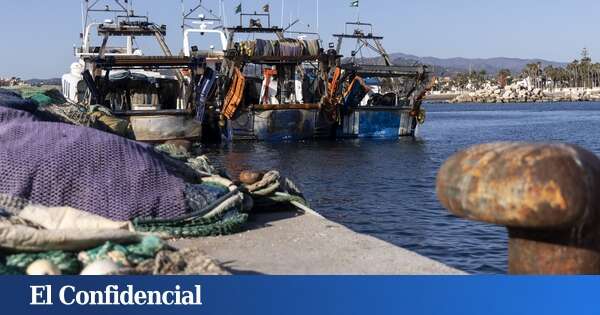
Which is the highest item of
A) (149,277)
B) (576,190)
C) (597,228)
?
(576,190)

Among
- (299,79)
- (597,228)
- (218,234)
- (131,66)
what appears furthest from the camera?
(299,79)

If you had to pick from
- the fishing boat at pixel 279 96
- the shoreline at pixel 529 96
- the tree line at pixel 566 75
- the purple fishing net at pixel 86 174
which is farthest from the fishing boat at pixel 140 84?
the tree line at pixel 566 75

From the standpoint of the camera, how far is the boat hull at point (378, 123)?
2839cm

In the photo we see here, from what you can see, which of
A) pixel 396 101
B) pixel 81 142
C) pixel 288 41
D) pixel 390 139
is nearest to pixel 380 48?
pixel 396 101

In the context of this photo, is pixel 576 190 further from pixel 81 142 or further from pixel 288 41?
pixel 288 41

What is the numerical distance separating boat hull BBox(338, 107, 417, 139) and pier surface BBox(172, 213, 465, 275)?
22.1 m

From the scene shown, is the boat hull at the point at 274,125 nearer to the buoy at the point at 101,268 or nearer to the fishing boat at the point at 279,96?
the fishing boat at the point at 279,96

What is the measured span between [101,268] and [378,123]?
25619 millimetres

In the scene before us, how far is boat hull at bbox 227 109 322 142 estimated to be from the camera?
26.1 meters

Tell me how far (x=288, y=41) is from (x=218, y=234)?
69.7ft

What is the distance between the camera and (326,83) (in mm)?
26734

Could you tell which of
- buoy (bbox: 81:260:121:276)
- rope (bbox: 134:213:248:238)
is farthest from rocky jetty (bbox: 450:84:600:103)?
buoy (bbox: 81:260:121:276)

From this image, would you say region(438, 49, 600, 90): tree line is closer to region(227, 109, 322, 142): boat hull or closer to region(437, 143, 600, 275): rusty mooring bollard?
region(227, 109, 322, 142): boat hull

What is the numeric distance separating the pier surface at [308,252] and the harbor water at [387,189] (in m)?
3.57
